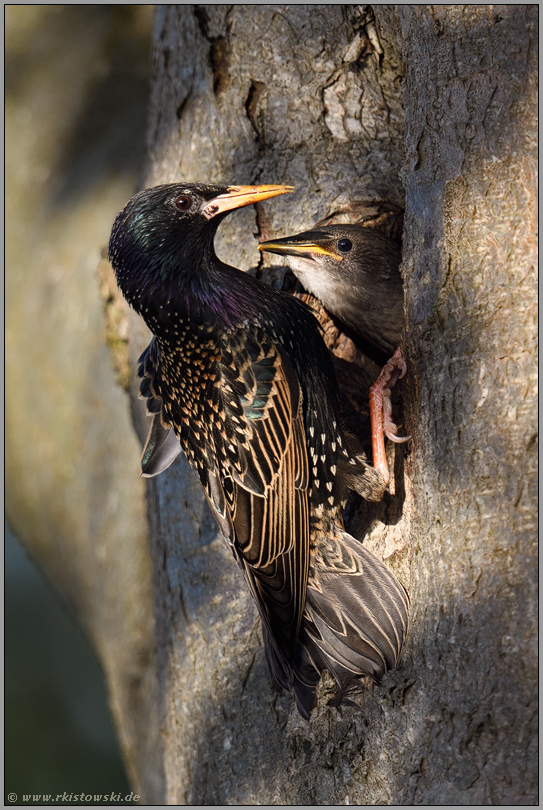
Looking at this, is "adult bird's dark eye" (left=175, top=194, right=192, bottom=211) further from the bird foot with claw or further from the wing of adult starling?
the bird foot with claw

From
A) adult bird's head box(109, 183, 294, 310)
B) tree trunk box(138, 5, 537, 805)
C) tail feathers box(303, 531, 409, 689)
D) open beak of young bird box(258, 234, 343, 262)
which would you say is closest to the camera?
tree trunk box(138, 5, 537, 805)

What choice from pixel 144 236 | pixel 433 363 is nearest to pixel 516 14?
pixel 433 363

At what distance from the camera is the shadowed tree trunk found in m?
1.77

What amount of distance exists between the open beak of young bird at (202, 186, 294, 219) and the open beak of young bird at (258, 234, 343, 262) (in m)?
0.18

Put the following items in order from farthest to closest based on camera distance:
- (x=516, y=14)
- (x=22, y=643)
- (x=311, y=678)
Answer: (x=22, y=643) < (x=311, y=678) < (x=516, y=14)

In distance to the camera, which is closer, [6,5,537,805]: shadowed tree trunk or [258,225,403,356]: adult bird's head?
[6,5,537,805]: shadowed tree trunk

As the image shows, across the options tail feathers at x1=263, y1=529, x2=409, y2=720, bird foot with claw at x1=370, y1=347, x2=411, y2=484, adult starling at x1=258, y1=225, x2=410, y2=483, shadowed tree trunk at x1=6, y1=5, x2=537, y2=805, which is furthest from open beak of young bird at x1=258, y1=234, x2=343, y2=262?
tail feathers at x1=263, y1=529, x2=409, y2=720

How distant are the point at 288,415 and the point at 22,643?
5.72 metres

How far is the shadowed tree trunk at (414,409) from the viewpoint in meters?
1.77

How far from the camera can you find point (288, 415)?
2.31 metres

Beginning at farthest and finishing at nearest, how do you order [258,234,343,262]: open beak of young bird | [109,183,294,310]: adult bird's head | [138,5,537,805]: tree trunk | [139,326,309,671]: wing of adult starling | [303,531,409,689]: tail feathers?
[258,234,343,262]: open beak of young bird, [109,183,294,310]: adult bird's head, [139,326,309,671]: wing of adult starling, [303,531,409,689]: tail feathers, [138,5,537,805]: tree trunk

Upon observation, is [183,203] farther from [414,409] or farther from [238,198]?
[414,409]

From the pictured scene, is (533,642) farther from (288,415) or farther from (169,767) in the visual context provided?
(169,767)

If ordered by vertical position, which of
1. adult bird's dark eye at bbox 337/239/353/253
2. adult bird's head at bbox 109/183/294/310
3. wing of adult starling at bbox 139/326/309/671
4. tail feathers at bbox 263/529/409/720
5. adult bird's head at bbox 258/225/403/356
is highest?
adult bird's head at bbox 109/183/294/310
